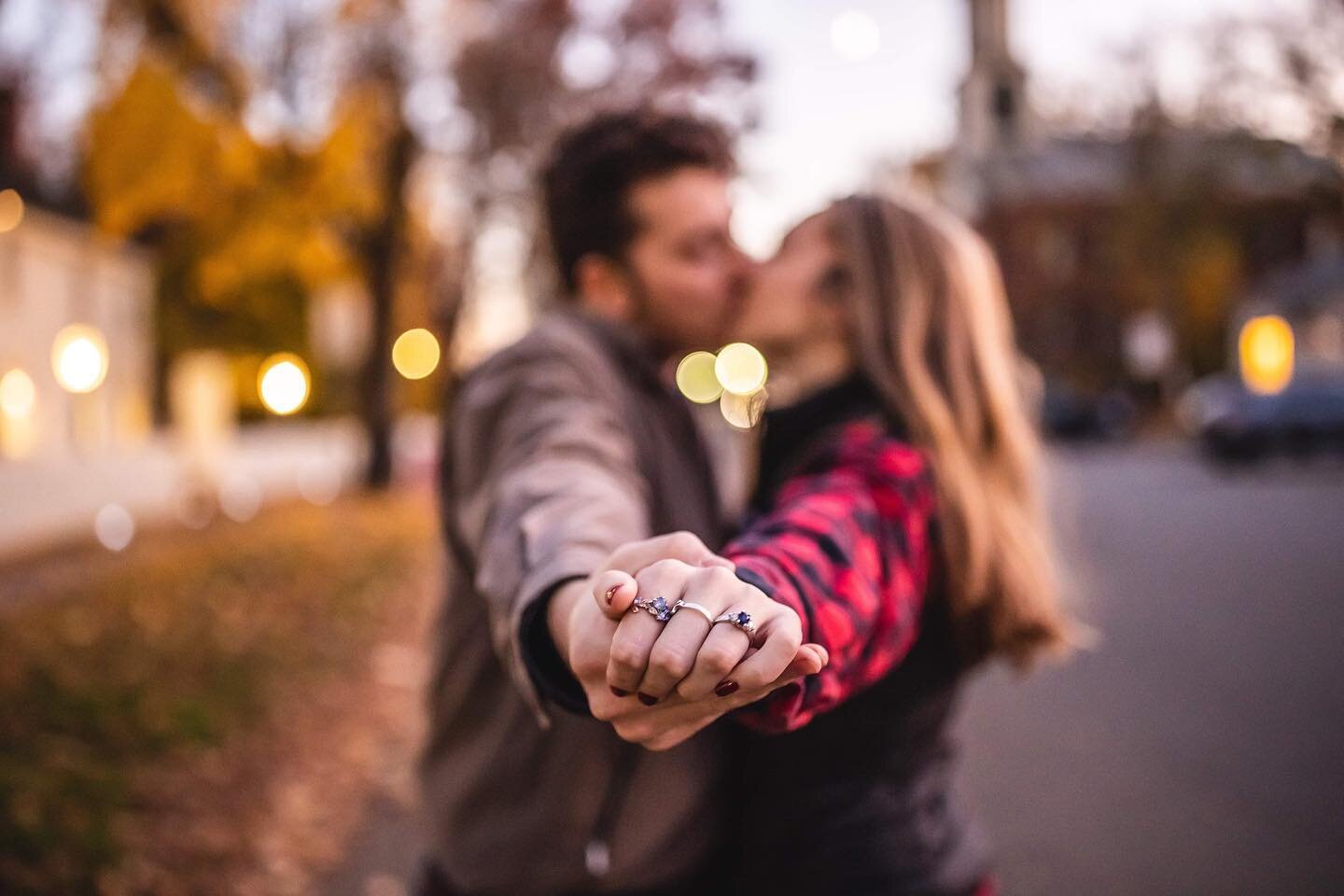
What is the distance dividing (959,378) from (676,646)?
1079 millimetres

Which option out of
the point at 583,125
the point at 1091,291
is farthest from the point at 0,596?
the point at 1091,291

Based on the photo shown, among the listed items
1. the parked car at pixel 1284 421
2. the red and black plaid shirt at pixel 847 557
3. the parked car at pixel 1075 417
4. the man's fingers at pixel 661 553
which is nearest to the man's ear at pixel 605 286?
the red and black plaid shirt at pixel 847 557

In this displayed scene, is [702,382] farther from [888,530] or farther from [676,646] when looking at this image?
[676,646]

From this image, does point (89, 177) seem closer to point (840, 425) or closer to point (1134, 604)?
point (840, 425)

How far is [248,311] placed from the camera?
40.8 feet

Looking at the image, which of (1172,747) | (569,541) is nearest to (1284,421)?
(1172,747)

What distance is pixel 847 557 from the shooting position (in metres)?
1.49

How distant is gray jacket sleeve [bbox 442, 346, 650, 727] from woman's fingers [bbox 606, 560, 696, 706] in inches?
10.5

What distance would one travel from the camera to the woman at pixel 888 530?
160 cm

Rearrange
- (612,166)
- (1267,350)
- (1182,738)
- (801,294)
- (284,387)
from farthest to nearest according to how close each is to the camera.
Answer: (1267,350) → (1182,738) → (284,387) → (612,166) → (801,294)

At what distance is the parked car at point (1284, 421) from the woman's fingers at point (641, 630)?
25997 millimetres

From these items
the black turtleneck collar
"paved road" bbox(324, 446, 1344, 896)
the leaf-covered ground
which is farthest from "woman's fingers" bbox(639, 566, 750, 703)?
the leaf-covered ground

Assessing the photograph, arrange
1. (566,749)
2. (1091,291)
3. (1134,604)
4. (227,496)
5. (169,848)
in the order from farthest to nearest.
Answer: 1. (1091,291)
2. (227,496)
3. (1134,604)
4. (169,848)
5. (566,749)

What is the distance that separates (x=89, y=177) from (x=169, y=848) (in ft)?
18.8
